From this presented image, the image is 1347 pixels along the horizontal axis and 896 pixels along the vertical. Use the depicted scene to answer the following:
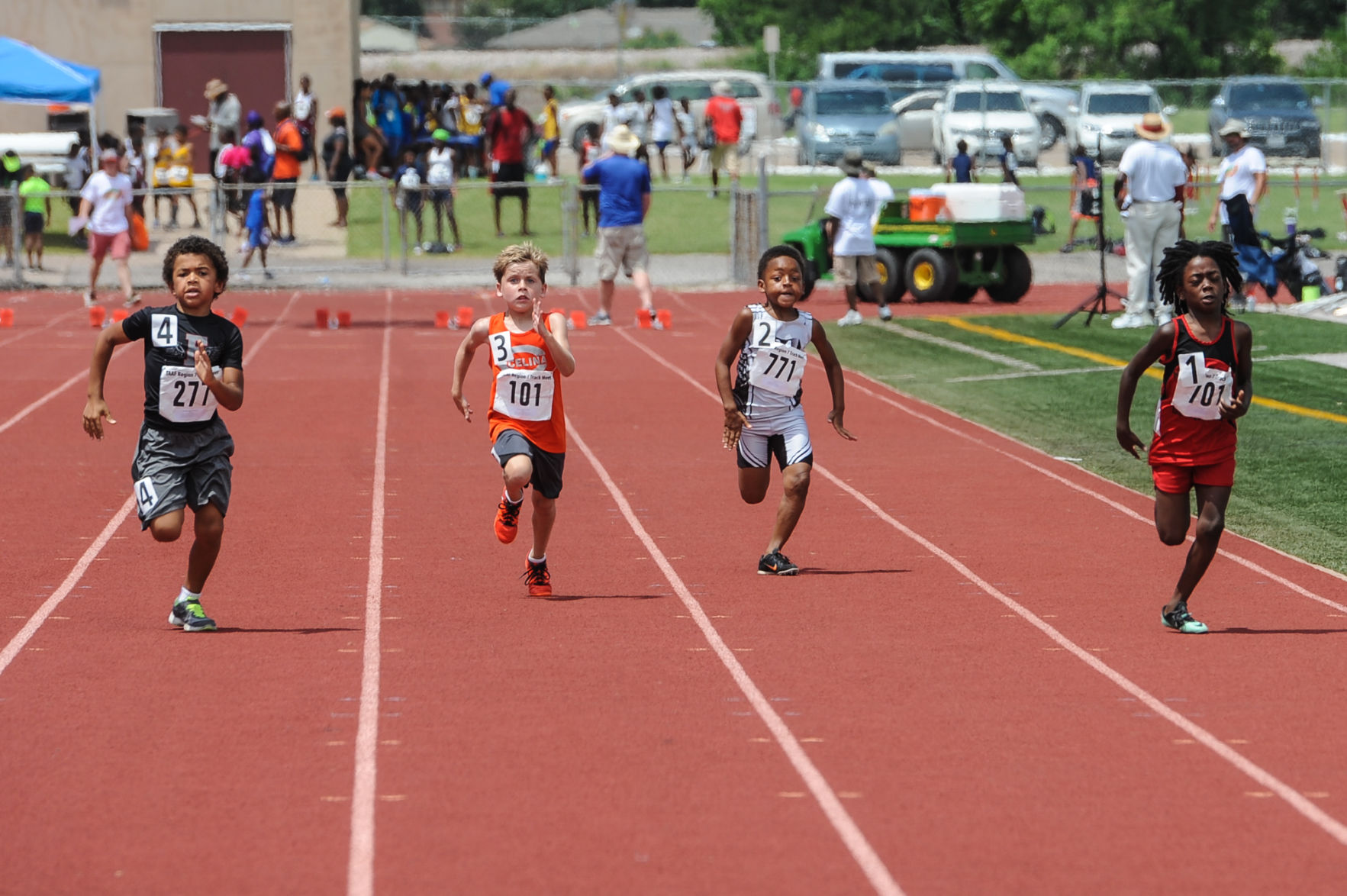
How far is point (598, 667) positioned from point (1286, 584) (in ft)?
11.4

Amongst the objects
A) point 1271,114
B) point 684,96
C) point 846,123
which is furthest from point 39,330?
point 1271,114

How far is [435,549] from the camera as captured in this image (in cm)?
957

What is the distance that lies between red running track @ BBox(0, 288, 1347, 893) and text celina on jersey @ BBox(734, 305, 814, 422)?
2.66ft

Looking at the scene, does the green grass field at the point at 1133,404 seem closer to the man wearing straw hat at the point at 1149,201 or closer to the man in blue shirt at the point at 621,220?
the man wearing straw hat at the point at 1149,201

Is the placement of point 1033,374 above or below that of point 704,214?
below

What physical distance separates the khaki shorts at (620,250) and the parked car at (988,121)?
50.0 ft

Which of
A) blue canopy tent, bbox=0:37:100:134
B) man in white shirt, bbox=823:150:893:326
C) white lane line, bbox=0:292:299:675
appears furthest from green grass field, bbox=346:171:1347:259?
white lane line, bbox=0:292:299:675

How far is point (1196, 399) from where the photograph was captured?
756cm

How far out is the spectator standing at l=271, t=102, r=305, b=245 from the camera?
26.6 m

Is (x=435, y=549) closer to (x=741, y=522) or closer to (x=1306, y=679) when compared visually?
(x=741, y=522)

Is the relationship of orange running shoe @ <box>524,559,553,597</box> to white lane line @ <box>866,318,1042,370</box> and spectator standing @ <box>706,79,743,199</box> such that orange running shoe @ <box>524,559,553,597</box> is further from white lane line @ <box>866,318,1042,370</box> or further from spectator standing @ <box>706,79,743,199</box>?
spectator standing @ <box>706,79,743,199</box>

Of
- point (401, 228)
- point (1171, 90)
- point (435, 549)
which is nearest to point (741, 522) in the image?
point (435, 549)

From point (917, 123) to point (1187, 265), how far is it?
102 feet

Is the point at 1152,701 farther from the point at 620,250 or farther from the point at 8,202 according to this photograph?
the point at 8,202
